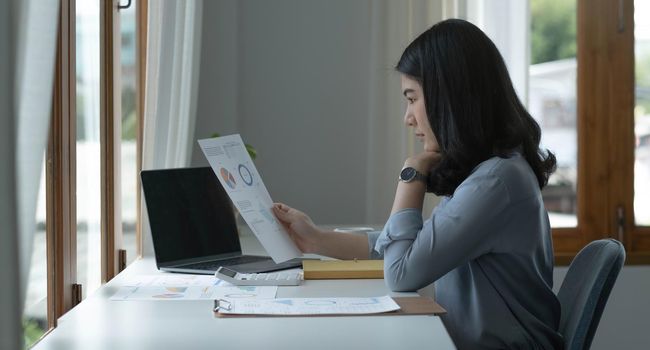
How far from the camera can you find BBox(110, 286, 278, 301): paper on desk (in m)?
1.86

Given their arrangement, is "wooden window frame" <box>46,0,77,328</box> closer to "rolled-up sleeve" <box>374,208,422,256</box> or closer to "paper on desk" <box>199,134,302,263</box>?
"paper on desk" <box>199,134,302,263</box>

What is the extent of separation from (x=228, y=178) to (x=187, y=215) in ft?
1.06

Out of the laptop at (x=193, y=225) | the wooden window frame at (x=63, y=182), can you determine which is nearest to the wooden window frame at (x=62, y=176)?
the wooden window frame at (x=63, y=182)

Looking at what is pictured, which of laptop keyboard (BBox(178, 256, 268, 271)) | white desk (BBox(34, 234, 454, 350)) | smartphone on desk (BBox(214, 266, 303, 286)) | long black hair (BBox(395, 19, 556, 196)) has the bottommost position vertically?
white desk (BBox(34, 234, 454, 350))

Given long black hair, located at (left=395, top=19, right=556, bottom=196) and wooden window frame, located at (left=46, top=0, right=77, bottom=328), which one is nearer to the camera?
long black hair, located at (left=395, top=19, right=556, bottom=196)

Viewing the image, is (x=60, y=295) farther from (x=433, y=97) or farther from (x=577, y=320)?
(x=577, y=320)

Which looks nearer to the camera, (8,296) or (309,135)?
(8,296)

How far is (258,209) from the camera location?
210 cm

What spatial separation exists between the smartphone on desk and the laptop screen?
23cm

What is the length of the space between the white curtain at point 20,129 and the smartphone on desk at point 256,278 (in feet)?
3.19

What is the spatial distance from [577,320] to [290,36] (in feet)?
7.32

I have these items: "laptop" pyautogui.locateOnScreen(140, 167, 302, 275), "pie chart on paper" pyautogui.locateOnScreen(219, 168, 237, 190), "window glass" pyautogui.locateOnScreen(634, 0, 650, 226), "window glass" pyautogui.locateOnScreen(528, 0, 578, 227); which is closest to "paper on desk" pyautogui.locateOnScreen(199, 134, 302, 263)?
"pie chart on paper" pyautogui.locateOnScreen(219, 168, 237, 190)

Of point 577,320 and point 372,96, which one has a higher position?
point 372,96

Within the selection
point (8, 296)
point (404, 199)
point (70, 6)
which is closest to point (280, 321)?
point (404, 199)
